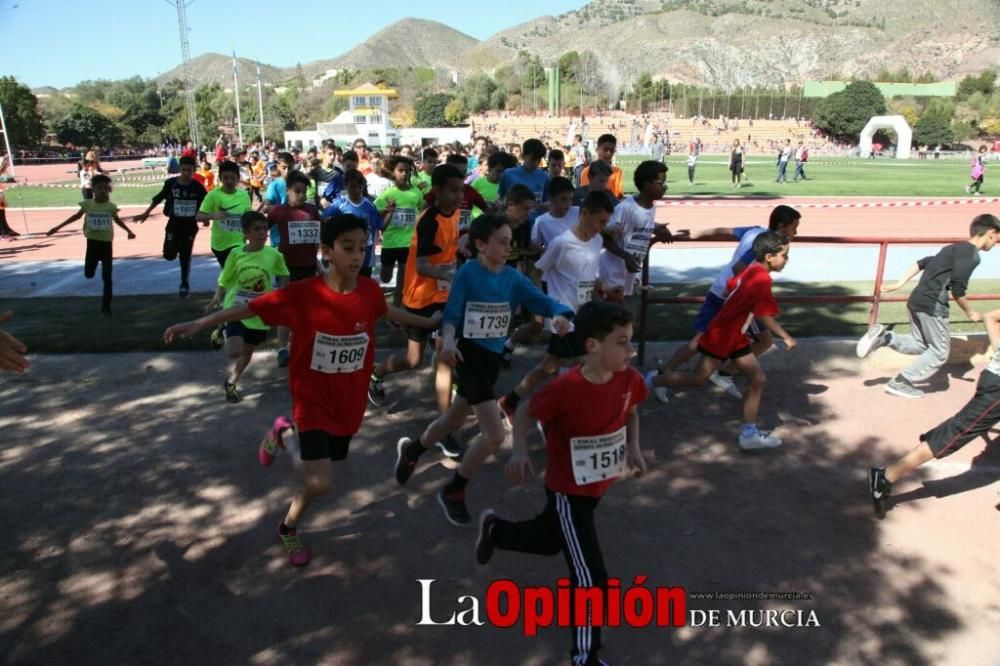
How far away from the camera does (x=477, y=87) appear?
128 meters

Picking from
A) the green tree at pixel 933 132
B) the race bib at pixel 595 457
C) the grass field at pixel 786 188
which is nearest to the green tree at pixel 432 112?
the green tree at pixel 933 132

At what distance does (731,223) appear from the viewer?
18453 mm

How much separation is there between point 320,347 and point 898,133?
7249cm

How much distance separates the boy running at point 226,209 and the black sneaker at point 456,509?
554 cm

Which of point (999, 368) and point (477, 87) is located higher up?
point (477, 87)

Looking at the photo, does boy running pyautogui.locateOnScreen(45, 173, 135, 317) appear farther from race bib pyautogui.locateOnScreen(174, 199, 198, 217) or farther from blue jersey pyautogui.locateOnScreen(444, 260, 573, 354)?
blue jersey pyautogui.locateOnScreen(444, 260, 573, 354)

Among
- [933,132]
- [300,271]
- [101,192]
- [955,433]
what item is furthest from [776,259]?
[933,132]

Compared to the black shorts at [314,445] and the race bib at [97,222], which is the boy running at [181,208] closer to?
the race bib at [97,222]

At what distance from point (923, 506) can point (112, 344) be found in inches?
295

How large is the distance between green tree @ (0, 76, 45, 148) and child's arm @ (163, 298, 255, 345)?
75623 mm

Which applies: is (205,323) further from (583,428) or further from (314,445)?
(583,428)

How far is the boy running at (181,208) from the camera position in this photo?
9.93 m

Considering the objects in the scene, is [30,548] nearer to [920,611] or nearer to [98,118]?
[920,611]

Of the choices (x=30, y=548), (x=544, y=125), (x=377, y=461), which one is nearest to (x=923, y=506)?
(x=377, y=461)
